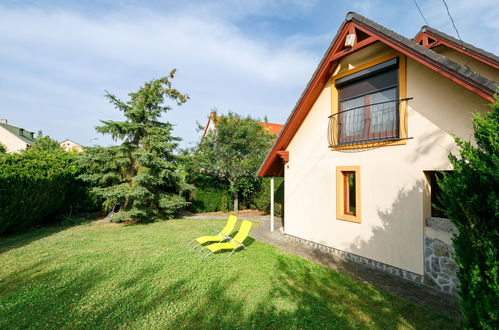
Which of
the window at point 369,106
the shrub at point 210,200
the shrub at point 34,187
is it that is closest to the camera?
the window at point 369,106

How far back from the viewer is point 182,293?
5012mm

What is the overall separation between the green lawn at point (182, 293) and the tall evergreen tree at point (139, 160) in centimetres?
446

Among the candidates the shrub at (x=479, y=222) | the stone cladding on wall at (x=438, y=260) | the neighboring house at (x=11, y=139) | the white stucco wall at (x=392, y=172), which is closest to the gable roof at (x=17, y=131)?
the neighboring house at (x=11, y=139)

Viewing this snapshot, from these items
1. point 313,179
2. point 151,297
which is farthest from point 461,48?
point 151,297

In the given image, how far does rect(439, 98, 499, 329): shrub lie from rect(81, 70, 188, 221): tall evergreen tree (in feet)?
40.3

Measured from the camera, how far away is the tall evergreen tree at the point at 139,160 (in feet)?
40.3

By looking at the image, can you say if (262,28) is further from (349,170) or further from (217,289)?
(217,289)

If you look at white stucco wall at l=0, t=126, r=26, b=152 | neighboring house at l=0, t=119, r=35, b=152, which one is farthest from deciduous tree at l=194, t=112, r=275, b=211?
white stucco wall at l=0, t=126, r=26, b=152

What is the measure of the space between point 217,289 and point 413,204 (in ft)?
17.1

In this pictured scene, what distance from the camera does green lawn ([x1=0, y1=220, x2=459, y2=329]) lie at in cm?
404

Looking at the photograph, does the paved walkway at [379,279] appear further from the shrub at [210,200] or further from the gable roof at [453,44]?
the shrub at [210,200]

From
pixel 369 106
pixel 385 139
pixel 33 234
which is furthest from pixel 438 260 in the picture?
pixel 33 234

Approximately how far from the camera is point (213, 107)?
1725cm

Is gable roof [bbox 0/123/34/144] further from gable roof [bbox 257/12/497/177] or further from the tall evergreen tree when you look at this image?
gable roof [bbox 257/12/497/177]
